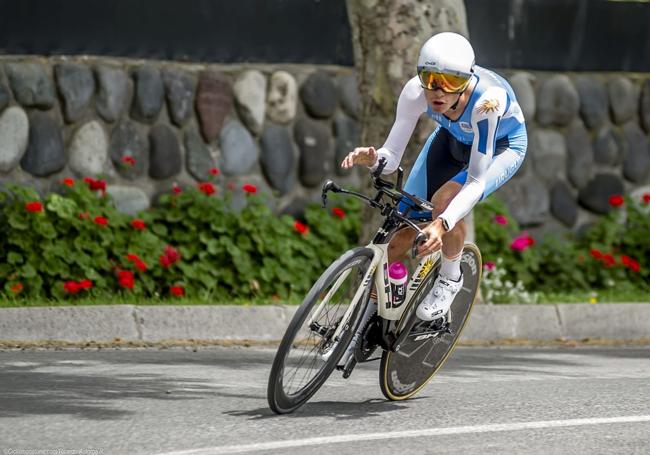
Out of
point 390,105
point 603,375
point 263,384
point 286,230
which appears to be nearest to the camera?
point 263,384

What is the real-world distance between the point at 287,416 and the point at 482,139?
1.52 m

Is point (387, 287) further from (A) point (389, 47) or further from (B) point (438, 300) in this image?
(A) point (389, 47)

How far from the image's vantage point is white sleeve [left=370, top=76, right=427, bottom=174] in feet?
21.4

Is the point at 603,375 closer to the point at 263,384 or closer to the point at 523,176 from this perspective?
the point at 263,384

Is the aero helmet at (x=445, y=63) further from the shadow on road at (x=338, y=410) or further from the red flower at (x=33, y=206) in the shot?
the red flower at (x=33, y=206)

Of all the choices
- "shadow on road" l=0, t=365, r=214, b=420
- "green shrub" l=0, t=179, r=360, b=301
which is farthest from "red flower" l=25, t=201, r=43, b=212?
"shadow on road" l=0, t=365, r=214, b=420

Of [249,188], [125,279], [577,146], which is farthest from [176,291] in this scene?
[577,146]

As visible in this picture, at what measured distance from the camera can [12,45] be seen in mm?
10047

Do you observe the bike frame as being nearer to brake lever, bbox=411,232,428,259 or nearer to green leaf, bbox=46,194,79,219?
brake lever, bbox=411,232,428,259

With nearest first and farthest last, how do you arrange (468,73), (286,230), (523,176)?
(468,73) < (286,230) < (523,176)

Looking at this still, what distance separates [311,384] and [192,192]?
4502 mm

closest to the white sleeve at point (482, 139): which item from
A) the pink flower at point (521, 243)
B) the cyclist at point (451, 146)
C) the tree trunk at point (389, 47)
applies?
the cyclist at point (451, 146)

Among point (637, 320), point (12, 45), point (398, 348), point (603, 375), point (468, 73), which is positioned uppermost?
point (468, 73)

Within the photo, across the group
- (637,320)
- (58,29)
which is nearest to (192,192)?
(58,29)
